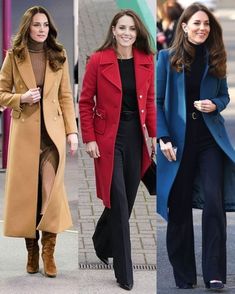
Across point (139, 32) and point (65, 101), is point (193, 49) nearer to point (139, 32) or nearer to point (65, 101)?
point (139, 32)

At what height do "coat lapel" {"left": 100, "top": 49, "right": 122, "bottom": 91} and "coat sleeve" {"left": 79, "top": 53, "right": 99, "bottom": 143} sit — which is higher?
"coat lapel" {"left": 100, "top": 49, "right": 122, "bottom": 91}

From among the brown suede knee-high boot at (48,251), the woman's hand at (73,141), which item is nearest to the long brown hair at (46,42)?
the woman's hand at (73,141)

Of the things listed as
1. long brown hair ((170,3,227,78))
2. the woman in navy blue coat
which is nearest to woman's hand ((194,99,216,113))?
the woman in navy blue coat

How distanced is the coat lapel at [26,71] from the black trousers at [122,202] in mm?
1167

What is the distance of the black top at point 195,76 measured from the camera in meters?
4.32

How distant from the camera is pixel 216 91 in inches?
170

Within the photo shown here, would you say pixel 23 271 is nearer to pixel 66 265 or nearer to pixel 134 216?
pixel 66 265

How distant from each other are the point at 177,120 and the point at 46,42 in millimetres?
1578

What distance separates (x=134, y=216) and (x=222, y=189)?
0.44 meters

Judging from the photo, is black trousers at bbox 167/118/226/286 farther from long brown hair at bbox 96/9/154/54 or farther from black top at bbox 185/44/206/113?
long brown hair at bbox 96/9/154/54

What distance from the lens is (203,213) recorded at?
4.44m

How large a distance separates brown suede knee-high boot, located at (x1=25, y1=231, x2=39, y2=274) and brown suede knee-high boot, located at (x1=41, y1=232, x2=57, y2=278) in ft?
0.24

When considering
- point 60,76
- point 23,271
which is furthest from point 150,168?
point 23,271

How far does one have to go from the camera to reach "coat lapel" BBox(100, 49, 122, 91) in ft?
14.7
